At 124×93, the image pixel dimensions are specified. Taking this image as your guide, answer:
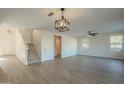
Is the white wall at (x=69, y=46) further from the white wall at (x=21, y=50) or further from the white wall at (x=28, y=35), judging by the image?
the white wall at (x=21, y=50)

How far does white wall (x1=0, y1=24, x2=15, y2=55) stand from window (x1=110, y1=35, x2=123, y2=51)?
9725mm

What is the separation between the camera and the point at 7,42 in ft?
40.9

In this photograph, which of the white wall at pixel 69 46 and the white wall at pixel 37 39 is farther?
the white wall at pixel 69 46

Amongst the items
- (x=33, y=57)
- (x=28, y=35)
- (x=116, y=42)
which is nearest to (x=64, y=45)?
(x=28, y=35)

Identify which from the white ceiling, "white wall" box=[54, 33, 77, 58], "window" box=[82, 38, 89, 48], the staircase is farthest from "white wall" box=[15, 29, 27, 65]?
"window" box=[82, 38, 89, 48]

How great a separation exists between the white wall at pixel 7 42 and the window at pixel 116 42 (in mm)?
9725

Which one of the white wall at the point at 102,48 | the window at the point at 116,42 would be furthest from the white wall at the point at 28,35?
the window at the point at 116,42

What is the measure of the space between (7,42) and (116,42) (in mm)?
10595

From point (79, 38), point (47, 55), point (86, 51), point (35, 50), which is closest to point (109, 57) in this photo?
point (86, 51)

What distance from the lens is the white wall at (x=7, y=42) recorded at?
40.0ft

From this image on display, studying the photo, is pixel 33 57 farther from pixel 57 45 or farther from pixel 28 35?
pixel 57 45
